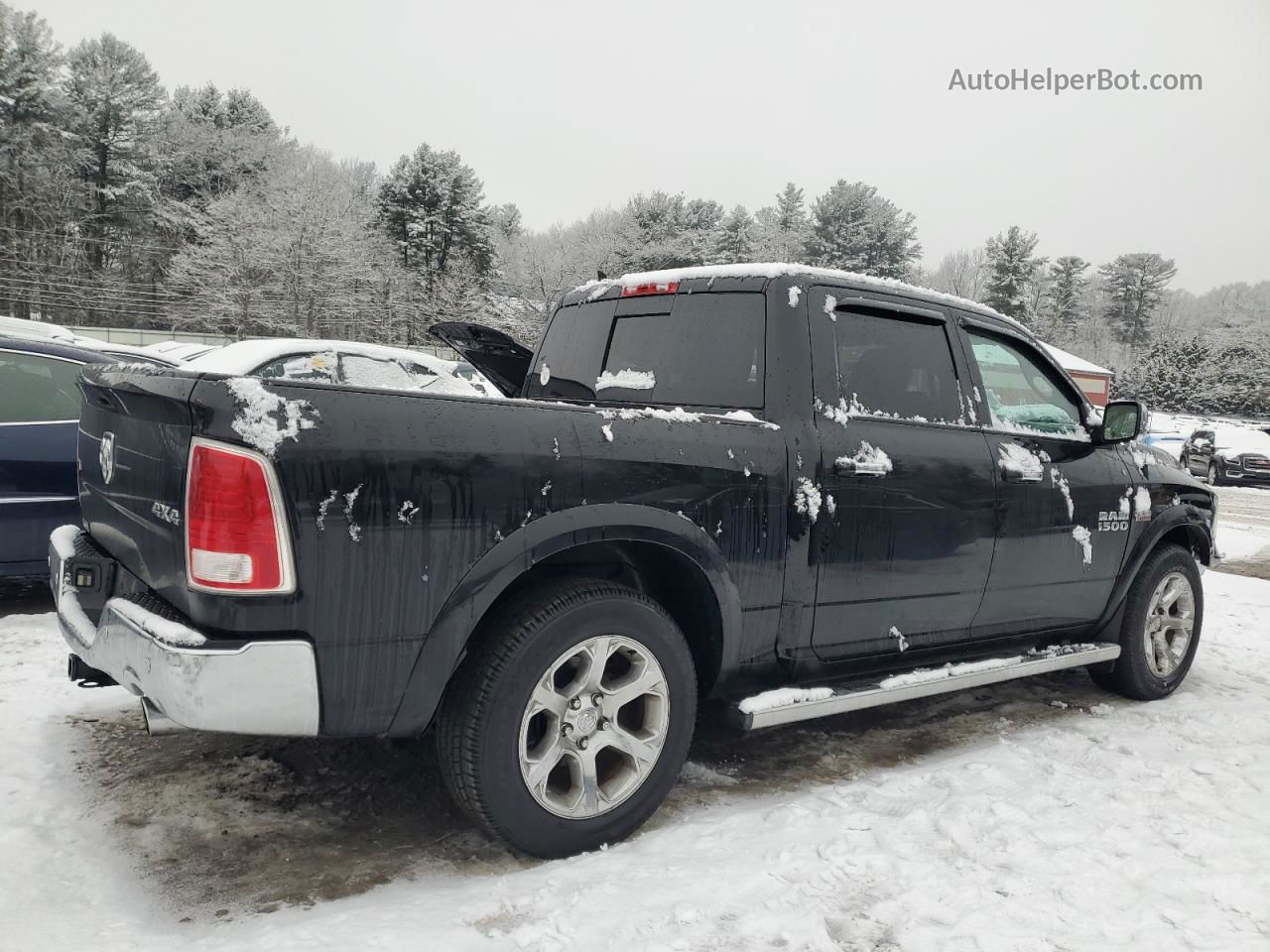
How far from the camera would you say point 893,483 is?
330 centimetres

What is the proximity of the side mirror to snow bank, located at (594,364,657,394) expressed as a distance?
228 cm

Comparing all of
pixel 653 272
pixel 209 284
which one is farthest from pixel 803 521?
pixel 209 284

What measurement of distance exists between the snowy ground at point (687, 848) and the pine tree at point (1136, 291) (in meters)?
87.1

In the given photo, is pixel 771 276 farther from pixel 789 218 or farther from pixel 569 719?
pixel 789 218

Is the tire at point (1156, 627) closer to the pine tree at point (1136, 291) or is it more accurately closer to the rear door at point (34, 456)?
the rear door at point (34, 456)

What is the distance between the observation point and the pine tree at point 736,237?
2189 inches

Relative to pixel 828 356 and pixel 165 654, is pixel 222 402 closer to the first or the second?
pixel 165 654

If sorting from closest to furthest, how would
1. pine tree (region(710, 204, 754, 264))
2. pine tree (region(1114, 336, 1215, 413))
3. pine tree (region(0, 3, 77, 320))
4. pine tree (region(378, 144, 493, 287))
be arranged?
pine tree (region(0, 3, 77, 320))
pine tree (region(378, 144, 493, 287))
pine tree (region(1114, 336, 1215, 413))
pine tree (region(710, 204, 754, 264))

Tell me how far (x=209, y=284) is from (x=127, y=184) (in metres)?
7.02

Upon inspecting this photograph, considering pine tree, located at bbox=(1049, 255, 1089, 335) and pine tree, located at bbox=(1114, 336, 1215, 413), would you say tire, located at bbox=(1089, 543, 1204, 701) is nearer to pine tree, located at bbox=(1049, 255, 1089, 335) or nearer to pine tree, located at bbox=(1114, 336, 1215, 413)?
pine tree, located at bbox=(1114, 336, 1215, 413)

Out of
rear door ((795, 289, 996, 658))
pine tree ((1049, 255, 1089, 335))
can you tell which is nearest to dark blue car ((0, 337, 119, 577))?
rear door ((795, 289, 996, 658))

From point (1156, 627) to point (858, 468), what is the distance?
2.52m

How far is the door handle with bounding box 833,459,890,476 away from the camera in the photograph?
3.16 metres

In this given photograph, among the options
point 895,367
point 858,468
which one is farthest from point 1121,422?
point 858,468
